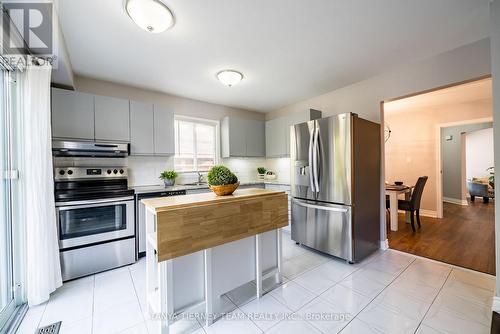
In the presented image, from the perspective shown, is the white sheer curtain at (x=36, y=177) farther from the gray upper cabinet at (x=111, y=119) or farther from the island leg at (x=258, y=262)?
the island leg at (x=258, y=262)

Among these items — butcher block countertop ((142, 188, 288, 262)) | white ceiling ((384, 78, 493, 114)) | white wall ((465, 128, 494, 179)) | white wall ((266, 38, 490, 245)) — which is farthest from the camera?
white wall ((465, 128, 494, 179))

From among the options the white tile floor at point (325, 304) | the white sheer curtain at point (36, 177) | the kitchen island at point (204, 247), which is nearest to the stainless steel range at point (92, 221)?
the white tile floor at point (325, 304)

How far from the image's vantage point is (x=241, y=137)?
169 inches

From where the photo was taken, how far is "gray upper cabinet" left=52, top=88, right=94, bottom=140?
2.48 meters

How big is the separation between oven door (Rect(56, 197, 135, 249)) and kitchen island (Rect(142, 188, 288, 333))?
1152 millimetres

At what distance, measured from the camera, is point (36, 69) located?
1.92 metres

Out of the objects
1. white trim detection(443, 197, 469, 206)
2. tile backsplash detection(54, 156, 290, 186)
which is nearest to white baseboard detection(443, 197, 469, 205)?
white trim detection(443, 197, 469, 206)

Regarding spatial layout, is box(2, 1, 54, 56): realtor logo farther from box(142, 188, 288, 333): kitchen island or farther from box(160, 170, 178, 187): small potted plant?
box(160, 170, 178, 187): small potted plant

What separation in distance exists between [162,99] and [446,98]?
5.95 meters

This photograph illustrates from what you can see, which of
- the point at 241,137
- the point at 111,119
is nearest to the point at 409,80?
the point at 241,137

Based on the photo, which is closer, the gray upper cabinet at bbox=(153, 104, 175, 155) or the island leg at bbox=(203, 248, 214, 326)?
the island leg at bbox=(203, 248, 214, 326)

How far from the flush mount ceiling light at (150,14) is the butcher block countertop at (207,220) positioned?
150 centimetres

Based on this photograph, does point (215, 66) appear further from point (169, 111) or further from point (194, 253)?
point (194, 253)

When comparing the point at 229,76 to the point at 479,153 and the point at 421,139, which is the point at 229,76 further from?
the point at 479,153
